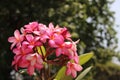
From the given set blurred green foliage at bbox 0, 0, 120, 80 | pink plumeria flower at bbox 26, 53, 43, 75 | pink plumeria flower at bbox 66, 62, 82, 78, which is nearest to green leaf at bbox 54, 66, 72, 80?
pink plumeria flower at bbox 66, 62, 82, 78

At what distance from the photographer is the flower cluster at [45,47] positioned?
2.26m

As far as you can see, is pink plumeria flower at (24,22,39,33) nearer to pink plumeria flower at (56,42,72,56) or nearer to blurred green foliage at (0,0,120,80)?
pink plumeria flower at (56,42,72,56)

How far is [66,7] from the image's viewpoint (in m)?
13.5

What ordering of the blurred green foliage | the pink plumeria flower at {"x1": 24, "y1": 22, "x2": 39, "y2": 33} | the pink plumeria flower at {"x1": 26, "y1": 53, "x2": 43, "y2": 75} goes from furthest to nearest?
the blurred green foliage
the pink plumeria flower at {"x1": 24, "y1": 22, "x2": 39, "y2": 33}
the pink plumeria flower at {"x1": 26, "y1": 53, "x2": 43, "y2": 75}

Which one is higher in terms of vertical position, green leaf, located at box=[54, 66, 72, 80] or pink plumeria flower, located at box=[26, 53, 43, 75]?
pink plumeria flower, located at box=[26, 53, 43, 75]

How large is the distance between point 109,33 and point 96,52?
1.41 m

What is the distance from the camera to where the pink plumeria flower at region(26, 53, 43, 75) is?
224cm

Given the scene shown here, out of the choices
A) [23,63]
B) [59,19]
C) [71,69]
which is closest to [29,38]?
[23,63]

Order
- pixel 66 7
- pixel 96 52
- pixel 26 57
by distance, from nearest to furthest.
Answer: pixel 26 57, pixel 66 7, pixel 96 52

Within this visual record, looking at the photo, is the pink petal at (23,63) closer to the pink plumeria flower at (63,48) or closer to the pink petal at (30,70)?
the pink petal at (30,70)

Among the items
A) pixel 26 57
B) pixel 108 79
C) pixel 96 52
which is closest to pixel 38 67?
pixel 26 57

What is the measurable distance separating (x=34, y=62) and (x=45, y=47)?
0.49ft

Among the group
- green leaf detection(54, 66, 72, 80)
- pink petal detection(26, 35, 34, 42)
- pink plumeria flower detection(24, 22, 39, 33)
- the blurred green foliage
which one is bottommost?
the blurred green foliage

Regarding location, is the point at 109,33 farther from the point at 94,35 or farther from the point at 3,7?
the point at 3,7
